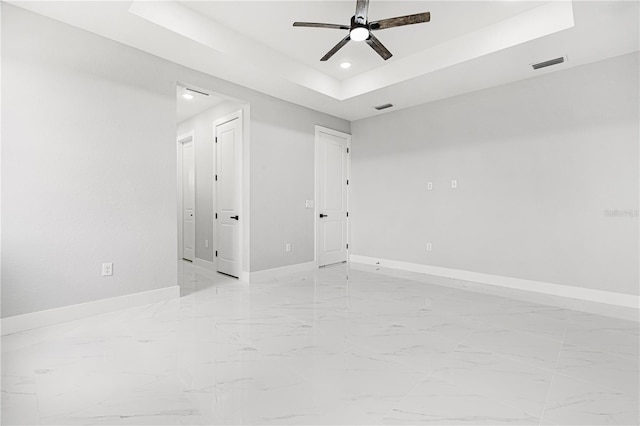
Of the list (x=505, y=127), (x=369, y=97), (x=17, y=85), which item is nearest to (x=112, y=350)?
(x=17, y=85)

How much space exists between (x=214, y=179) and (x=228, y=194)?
54 centimetres

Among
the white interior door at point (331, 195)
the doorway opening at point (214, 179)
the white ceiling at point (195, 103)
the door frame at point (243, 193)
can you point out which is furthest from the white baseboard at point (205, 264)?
the white ceiling at point (195, 103)

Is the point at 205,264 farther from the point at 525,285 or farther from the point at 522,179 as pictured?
the point at 522,179

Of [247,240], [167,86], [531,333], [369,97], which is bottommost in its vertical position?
[531,333]

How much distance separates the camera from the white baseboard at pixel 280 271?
4625 millimetres

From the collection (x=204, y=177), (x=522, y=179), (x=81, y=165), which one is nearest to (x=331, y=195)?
(x=204, y=177)

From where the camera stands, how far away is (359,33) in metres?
2.75

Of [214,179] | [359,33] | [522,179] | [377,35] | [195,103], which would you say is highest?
[377,35]

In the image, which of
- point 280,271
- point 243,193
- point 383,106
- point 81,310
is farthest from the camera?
point 383,106

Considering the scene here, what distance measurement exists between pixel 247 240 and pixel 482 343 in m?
3.18

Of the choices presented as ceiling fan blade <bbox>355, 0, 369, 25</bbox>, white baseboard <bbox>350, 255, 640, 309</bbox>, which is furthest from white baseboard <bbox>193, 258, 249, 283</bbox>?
ceiling fan blade <bbox>355, 0, 369, 25</bbox>

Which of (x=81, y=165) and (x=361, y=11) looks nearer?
(x=361, y=11)

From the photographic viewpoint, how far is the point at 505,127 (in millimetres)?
4348

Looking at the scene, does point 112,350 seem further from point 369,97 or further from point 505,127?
point 505,127
